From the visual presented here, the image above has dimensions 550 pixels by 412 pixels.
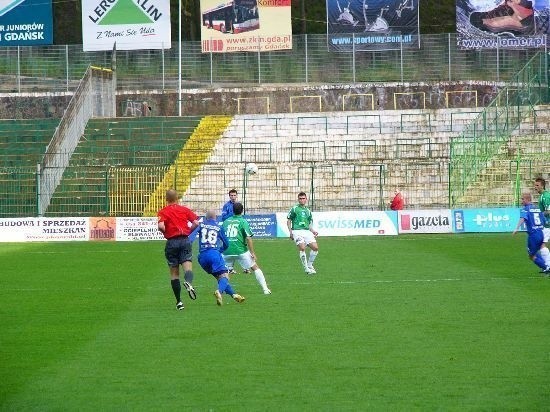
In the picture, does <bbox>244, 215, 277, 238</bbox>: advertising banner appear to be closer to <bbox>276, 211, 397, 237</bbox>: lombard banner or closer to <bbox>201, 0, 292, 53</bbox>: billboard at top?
<bbox>276, 211, 397, 237</bbox>: lombard banner

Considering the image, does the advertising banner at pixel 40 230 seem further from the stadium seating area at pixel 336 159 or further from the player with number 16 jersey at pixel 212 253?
the player with number 16 jersey at pixel 212 253

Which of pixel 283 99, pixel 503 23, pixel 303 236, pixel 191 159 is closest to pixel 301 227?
pixel 303 236

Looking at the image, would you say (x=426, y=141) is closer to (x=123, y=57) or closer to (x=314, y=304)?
(x=123, y=57)

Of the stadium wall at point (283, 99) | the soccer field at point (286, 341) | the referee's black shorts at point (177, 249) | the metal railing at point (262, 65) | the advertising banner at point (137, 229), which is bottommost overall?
the soccer field at point (286, 341)

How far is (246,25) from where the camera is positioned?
5438 centimetres

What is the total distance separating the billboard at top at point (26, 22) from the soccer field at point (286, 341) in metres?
33.1

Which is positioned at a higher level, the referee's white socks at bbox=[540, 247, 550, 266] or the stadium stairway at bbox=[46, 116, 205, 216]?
the stadium stairway at bbox=[46, 116, 205, 216]

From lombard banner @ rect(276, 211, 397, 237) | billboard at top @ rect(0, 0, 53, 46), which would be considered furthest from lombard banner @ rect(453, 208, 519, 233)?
billboard at top @ rect(0, 0, 53, 46)

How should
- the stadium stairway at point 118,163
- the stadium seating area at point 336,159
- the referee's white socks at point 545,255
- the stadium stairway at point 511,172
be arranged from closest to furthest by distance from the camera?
the referee's white socks at point 545,255 < the stadium stairway at point 511,172 < the stadium seating area at point 336,159 < the stadium stairway at point 118,163

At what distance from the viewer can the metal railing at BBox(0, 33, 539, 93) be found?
5494 centimetres

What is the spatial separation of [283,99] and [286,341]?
136 ft

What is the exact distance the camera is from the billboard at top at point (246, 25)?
2124 inches

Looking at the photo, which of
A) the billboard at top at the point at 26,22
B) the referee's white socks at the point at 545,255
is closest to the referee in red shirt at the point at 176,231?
the referee's white socks at the point at 545,255

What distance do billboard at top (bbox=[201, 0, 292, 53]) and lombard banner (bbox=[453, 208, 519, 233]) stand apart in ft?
56.8
